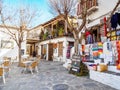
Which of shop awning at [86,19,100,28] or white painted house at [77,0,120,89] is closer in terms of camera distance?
white painted house at [77,0,120,89]

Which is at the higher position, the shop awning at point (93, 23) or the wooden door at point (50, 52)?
the shop awning at point (93, 23)

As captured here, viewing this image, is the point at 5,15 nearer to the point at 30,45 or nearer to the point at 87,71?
the point at 87,71

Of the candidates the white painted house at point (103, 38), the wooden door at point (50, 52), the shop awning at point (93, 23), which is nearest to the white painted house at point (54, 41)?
the wooden door at point (50, 52)

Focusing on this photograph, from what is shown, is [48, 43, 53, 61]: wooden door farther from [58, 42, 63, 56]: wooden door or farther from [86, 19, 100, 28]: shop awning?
[86, 19, 100, 28]: shop awning

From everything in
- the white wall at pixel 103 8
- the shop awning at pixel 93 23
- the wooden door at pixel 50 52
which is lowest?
the wooden door at pixel 50 52

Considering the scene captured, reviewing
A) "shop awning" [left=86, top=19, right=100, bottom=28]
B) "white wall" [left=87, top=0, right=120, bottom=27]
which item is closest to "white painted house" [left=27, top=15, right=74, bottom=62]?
"shop awning" [left=86, top=19, right=100, bottom=28]

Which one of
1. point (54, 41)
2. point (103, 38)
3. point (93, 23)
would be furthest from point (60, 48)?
point (103, 38)

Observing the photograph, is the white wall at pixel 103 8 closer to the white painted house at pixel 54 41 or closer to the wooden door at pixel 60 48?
the white painted house at pixel 54 41

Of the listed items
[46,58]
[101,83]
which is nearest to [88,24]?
[101,83]

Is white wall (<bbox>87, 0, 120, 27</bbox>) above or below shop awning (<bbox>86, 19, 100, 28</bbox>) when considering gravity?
above

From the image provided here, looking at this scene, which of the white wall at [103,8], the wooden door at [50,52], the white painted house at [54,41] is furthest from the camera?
the wooden door at [50,52]

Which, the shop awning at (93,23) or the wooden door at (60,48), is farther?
the wooden door at (60,48)

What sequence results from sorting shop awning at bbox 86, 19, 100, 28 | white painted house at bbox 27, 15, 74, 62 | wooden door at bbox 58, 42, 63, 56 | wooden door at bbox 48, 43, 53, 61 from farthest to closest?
wooden door at bbox 48, 43, 53, 61
wooden door at bbox 58, 42, 63, 56
white painted house at bbox 27, 15, 74, 62
shop awning at bbox 86, 19, 100, 28

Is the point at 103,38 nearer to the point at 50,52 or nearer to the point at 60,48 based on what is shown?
the point at 60,48
